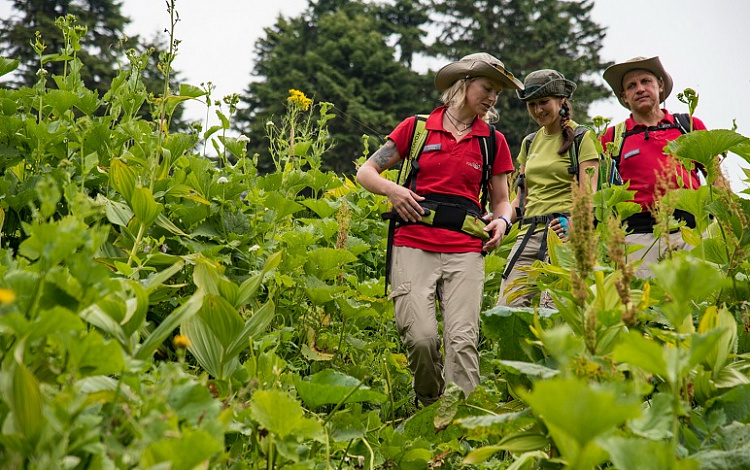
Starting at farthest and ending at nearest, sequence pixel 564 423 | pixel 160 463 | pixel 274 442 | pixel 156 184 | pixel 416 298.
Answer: pixel 416 298, pixel 156 184, pixel 274 442, pixel 160 463, pixel 564 423

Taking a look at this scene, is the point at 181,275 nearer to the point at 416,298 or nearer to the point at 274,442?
the point at 416,298

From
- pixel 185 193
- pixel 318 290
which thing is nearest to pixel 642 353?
pixel 185 193

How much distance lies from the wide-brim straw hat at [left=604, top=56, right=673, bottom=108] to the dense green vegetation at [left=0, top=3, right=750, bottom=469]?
2.06m

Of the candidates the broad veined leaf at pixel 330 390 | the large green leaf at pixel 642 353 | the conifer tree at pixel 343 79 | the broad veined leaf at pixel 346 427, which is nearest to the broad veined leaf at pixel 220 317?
the broad veined leaf at pixel 330 390

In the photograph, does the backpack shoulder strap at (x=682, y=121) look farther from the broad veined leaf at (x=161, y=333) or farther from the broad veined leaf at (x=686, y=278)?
the broad veined leaf at (x=161, y=333)

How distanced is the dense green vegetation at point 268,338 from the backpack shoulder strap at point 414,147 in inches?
27.1

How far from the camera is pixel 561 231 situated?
A: 4250mm

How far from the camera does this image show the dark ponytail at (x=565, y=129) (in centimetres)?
446

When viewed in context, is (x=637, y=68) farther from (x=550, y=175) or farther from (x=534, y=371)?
(x=534, y=371)

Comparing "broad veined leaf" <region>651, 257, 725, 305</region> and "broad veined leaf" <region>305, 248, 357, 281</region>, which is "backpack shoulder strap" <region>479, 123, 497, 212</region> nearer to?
"broad veined leaf" <region>305, 248, 357, 281</region>

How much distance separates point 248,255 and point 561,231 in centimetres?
187

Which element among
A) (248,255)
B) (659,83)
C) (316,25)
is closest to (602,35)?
(316,25)

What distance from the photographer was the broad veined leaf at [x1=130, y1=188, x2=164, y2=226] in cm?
243

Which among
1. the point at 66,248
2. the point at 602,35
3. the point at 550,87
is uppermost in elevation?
the point at 602,35
